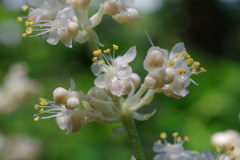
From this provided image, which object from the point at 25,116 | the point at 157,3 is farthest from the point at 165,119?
the point at 157,3

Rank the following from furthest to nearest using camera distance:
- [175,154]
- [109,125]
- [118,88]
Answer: [109,125] → [175,154] → [118,88]

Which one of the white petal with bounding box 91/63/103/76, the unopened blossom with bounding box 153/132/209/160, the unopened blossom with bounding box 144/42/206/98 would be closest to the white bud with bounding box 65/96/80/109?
the white petal with bounding box 91/63/103/76

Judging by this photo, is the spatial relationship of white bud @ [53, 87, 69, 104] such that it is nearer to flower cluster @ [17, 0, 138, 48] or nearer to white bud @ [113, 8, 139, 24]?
flower cluster @ [17, 0, 138, 48]

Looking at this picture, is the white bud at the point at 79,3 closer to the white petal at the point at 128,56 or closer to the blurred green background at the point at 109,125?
the white petal at the point at 128,56

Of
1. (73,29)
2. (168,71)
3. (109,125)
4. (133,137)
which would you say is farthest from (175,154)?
(109,125)

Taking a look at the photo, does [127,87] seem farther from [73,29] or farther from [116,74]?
[73,29]

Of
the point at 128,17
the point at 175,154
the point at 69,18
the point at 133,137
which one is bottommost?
the point at 175,154

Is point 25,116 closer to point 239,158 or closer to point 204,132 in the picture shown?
point 204,132
